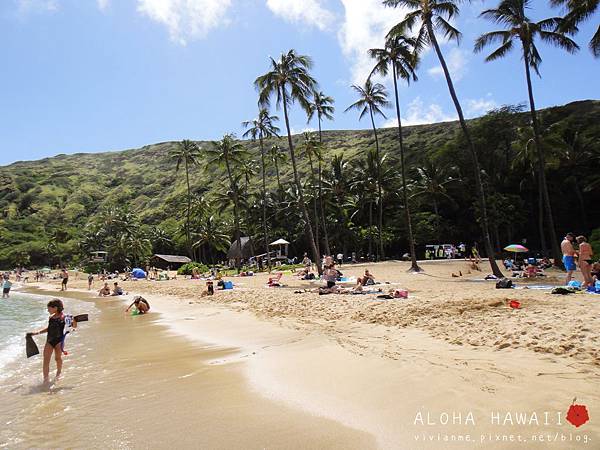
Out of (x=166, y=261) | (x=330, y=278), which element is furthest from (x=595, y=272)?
(x=166, y=261)

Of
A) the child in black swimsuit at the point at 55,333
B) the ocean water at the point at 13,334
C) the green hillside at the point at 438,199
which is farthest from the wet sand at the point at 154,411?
the green hillside at the point at 438,199

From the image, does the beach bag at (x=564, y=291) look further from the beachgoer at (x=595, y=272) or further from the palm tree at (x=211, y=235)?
the palm tree at (x=211, y=235)

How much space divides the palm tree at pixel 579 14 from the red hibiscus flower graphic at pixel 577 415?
819 inches

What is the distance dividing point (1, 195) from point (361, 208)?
118 metres

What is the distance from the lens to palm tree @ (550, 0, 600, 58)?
1841 cm

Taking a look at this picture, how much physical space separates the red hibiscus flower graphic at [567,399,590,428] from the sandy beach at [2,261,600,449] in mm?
62

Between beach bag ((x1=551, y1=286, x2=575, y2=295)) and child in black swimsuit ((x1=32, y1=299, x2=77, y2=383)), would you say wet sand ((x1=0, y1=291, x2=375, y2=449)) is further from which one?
beach bag ((x1=551, y1=286, x2=575, y2=295))

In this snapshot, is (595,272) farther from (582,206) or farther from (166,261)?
(166,261)

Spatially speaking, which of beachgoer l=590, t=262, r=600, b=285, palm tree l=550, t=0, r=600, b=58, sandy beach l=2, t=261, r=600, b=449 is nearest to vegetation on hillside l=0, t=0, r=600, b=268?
palm tree l=550, t=0, r=600, b=58

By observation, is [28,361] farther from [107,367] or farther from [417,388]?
[417,388]

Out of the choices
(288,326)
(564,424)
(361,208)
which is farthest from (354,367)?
(361,208)

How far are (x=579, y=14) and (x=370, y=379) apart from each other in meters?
22.1

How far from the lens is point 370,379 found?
5055 millimetres

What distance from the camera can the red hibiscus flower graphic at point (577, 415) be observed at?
132 inches
